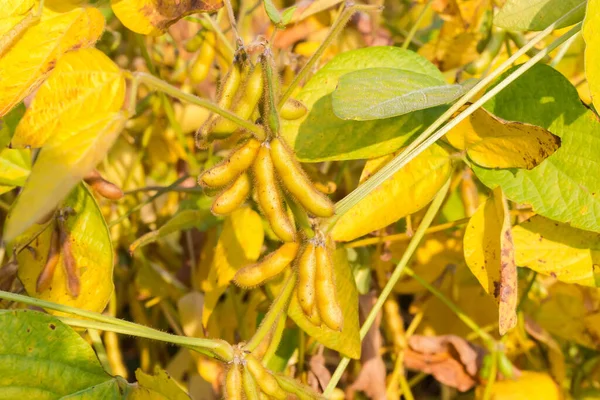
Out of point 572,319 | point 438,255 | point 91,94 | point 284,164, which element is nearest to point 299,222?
point 284,164

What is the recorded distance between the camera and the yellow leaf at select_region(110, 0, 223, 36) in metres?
0.66

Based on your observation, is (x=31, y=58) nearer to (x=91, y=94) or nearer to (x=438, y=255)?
(x=91, y=94)

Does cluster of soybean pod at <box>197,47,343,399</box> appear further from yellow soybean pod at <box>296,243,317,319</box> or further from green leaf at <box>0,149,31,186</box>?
green leaf at <box>0,149,31,186</box>

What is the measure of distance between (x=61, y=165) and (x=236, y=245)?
37cm

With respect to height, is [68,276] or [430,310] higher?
[68,276]

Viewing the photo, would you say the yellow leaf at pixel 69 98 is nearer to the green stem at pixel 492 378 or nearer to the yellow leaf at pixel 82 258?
the yellow leaf at pixel 82 258

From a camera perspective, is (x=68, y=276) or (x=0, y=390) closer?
(x=0, y=390)

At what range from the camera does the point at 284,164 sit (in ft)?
1.90

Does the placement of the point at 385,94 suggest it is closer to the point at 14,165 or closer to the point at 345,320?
the point at 345,320

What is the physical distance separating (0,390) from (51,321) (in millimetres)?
69

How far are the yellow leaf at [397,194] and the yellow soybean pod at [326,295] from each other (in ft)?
0.37

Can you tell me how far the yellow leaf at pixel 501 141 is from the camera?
0.68m

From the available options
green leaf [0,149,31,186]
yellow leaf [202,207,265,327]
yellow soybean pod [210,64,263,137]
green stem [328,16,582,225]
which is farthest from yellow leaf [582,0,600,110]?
green leaf [0,149,31,186]

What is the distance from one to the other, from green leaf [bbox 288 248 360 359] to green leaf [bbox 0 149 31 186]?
0.35 metres
